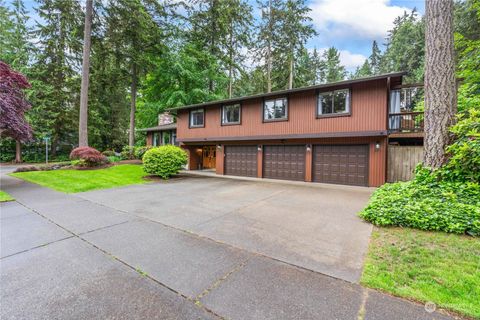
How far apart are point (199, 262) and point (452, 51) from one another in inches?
306

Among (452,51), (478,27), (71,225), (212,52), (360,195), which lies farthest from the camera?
(212,52)

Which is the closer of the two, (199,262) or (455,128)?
(199,262)

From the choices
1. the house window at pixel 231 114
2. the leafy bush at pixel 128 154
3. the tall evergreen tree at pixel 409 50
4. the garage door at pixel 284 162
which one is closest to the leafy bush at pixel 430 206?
the garage door at pixel 284 162

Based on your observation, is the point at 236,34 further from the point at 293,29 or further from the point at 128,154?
the point at 128,154

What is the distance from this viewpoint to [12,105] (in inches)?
352

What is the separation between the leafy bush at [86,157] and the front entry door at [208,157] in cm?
707

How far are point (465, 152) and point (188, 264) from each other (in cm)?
622

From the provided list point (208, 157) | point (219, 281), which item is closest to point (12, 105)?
point (208, 157)

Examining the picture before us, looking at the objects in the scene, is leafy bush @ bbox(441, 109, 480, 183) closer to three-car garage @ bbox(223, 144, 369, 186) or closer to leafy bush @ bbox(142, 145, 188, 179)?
three-car garage @ bbox(223, 144, 369, 186)

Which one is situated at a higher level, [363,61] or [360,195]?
[363,61]

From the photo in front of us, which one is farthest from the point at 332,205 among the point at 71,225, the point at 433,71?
the point at 71,225

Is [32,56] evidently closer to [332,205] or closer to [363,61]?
[332,205]

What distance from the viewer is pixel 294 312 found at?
2.18m

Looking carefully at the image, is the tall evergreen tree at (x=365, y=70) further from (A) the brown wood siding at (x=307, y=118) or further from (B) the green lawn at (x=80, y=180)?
(B) the green lawn at (x=80, y=180)
